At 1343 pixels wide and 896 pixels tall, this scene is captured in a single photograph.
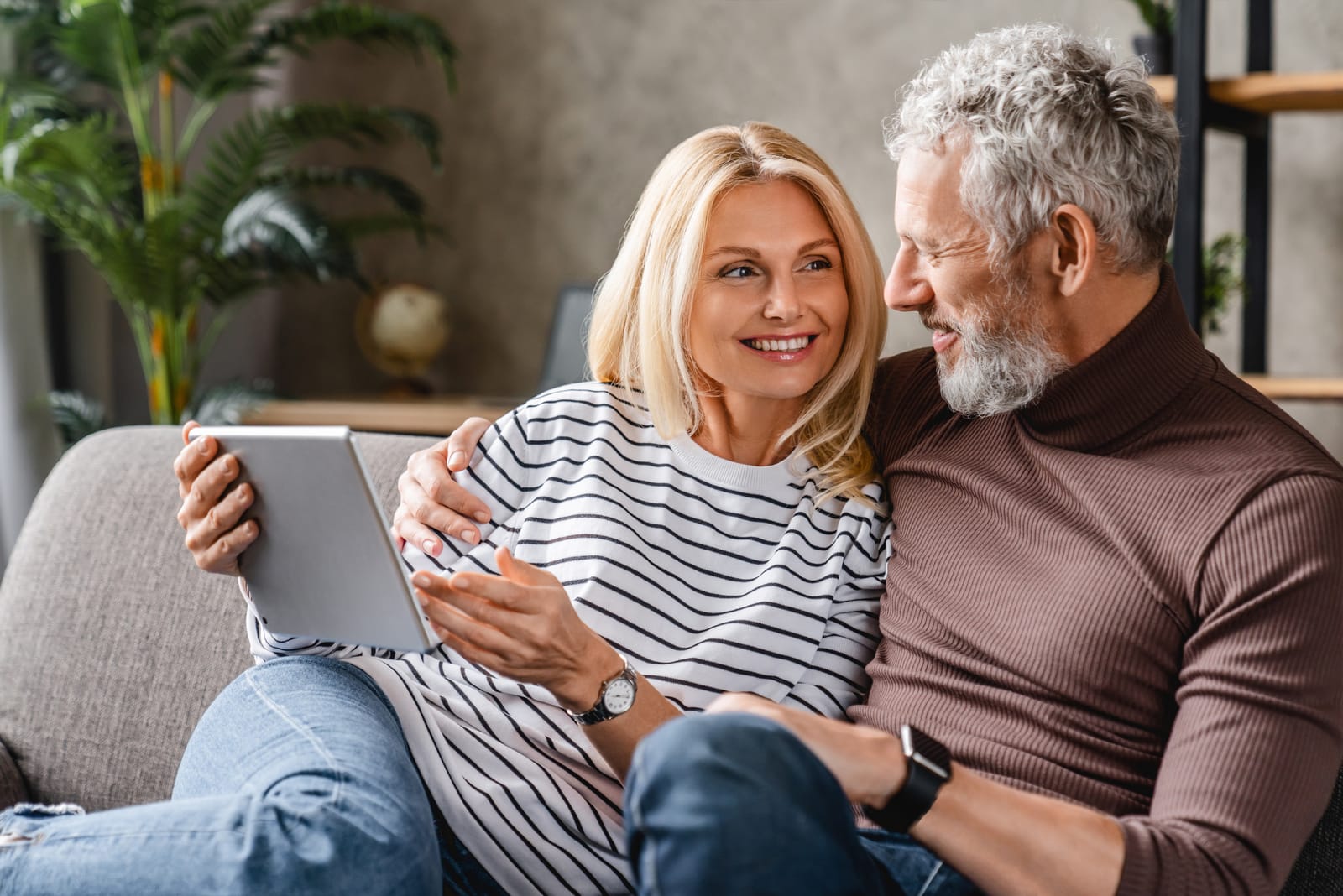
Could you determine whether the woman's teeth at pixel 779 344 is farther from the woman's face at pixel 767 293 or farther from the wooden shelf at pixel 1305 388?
the wooden shelf at pixel 1305 388

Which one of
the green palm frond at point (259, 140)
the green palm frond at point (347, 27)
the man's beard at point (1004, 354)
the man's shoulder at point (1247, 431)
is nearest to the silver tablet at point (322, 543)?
the man's beard at point (1004, 354)

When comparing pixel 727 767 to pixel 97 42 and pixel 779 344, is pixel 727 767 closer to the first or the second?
pixel 779 344

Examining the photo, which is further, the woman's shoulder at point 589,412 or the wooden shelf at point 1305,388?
the wooden shelf at point 1305,388

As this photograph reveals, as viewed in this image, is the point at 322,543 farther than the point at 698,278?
No

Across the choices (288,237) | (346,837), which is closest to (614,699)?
(346,837)

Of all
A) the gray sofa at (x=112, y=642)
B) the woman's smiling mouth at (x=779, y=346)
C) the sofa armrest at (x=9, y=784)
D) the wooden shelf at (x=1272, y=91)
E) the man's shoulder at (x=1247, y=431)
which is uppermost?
the wooden shelf at (x=1272, y=91)

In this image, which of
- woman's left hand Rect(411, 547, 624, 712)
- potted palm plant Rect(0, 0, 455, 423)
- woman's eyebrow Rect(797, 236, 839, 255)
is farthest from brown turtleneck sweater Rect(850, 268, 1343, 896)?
potted palm plant Rect(0, 0, 455, 423)

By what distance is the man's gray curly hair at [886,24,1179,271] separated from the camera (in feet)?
4.00

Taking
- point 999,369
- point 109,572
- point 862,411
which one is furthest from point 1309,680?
point 109,572

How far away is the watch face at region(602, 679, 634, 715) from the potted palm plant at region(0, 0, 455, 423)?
170cm

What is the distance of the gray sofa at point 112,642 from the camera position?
1.49m

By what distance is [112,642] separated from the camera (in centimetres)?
153

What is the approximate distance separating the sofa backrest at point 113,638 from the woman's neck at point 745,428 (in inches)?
14.8

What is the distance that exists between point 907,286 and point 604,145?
2.03 meters
